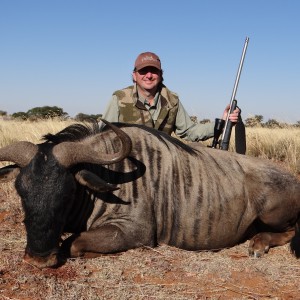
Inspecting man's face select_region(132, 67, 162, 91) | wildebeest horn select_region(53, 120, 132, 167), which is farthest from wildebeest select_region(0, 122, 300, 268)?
man's face select_region(132, 67, 162, 91)

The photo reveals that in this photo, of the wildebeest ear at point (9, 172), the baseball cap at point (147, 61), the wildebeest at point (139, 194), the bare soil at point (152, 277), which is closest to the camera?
the bare soil at point (152, 277)

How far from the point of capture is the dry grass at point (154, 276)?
298cm

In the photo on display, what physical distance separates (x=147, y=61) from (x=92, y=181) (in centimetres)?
272

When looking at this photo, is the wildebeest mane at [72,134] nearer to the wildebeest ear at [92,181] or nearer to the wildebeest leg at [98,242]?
the wildebeest ear at [92,181]

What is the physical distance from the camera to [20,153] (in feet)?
11.3

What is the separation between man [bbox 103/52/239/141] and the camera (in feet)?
19.1

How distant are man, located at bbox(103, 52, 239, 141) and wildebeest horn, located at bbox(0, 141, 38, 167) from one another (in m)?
2.42

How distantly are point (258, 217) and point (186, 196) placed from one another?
85cm

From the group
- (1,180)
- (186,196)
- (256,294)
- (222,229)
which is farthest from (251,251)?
(1,180)

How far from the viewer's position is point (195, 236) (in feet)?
13.7

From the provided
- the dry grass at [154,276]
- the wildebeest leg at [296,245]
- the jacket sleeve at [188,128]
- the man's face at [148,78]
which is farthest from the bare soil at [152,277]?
the man's face at [148,78]

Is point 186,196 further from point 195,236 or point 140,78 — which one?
point 140,78

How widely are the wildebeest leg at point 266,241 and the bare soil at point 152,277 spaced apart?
182 millimetres

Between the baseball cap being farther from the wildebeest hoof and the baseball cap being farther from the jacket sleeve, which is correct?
the wildebeest hoof
